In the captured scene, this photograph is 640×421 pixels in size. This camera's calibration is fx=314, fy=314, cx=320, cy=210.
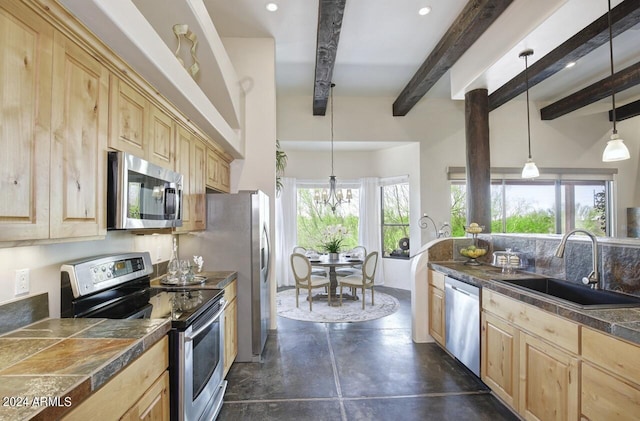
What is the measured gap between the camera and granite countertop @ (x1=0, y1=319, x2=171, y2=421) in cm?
85

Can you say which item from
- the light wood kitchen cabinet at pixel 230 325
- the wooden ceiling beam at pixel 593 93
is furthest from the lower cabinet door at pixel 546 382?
the wooden ceiling beam at pixel 593 93

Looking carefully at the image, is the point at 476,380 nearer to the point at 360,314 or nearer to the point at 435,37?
the point at 360,314

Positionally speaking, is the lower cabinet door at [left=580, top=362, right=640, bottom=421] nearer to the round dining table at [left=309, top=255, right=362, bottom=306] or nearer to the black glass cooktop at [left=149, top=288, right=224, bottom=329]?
the black glass cooktop at [left=149, top=288, right=224, bottom=329]

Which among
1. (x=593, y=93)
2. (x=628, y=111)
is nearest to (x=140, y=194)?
(x=593, y=93)

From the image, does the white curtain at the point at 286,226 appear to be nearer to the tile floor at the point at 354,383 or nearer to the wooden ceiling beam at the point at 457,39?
the tile floor at the point at 354,383

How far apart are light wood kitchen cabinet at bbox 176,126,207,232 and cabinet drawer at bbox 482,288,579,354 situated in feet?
7.92

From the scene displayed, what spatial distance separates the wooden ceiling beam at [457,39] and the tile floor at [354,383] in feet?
11.0

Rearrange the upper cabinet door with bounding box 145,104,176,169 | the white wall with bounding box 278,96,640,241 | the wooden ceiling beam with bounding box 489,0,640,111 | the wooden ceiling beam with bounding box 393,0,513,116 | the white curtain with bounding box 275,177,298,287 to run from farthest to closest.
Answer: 1. the white curtain with bounding box 275,177,298,287
2. the white wall with bounding box 278,96,640,241
3. the wooden ceiling beam with bounding box 393,0,513,116
4. the wooden ceiling beam with bounding box 489,0,640,111
5. the upper cabinet door with bounding box 145,104,176,169

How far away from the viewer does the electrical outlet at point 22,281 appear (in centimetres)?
141

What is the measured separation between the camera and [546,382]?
182 centimetres

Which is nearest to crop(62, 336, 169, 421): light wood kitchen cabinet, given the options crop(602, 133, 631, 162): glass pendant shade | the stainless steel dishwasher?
the stainless steel dishwasher

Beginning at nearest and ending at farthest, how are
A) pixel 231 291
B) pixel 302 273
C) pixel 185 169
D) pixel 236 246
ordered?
pixel 185 169
pixel 231 291
pixel 236 246
pixel 302 273

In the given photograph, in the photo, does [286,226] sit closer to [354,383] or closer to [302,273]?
[302,273]

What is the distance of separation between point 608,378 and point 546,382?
0.44 metres
